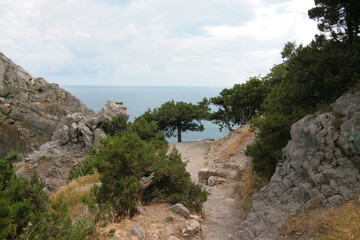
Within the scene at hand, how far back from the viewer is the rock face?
257 inches

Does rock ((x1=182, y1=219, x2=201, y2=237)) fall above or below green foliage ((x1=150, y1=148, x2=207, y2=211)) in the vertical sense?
below

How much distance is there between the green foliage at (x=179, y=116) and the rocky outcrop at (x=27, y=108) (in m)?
25.1

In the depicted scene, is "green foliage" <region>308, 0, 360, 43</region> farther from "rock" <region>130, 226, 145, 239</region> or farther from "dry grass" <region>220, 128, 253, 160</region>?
"rock" <region>130, 226, 145, 239</region>

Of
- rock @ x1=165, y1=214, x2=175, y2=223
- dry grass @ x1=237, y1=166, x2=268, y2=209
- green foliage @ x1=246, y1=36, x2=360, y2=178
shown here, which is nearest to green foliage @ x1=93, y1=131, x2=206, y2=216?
rock @ x1=165, y1=214, x2=175, y2=223

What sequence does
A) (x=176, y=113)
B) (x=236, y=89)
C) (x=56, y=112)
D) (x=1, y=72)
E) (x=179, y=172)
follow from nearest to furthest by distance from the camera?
(x=179, y=172), (x=236, y=89), (x=176, y=113), (x=56, y=112), (x=1, y=72)

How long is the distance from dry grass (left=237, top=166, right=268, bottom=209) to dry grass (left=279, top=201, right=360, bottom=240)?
3456 mm

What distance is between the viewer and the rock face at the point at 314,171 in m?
6.52

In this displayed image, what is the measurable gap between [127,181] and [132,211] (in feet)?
2.96

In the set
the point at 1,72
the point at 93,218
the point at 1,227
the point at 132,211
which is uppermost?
the point at 1,72

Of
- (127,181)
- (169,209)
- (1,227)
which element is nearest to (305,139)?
(169,209)

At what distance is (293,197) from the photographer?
7.42 metres

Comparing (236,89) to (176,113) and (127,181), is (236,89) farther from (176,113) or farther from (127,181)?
(127,181)

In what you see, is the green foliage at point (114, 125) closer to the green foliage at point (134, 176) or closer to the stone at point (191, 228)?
the green foliage at point (134, 176)

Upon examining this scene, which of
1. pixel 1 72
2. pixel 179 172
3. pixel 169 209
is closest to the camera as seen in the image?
pixel 169 209
